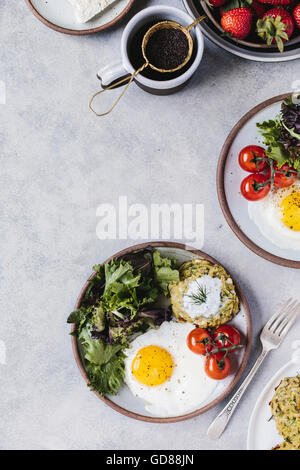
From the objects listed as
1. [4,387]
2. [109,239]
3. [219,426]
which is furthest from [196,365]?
[4,387]

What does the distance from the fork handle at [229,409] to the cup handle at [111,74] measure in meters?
1.06

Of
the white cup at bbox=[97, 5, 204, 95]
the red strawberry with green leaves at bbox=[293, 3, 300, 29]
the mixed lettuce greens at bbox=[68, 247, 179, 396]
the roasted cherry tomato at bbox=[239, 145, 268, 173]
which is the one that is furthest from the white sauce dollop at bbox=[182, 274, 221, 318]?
the red strawberry with green leaves at bbox=[293, 3, 300, 29]

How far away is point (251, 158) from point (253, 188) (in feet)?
0.33

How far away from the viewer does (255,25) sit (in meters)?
1.59

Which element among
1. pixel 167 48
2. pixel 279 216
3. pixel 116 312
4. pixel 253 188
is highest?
pixel 167 48

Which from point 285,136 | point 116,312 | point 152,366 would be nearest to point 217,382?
point 152,366

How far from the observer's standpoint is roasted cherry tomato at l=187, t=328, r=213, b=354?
161 cm

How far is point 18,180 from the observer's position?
1773 millimetres

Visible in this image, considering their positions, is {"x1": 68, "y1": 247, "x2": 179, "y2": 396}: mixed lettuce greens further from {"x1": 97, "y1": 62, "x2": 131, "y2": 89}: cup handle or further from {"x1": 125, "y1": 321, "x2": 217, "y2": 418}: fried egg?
{"x1": 97, "y1": 62, "x2": 131, "y2": 89}: cup handle

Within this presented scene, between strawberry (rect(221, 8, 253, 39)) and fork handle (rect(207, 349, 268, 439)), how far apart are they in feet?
3.54

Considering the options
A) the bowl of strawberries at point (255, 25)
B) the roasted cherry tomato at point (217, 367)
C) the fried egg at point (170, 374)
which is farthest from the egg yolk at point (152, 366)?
the bowl of strawberries at point (255, 25)

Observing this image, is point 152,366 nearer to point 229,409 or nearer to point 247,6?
point 229,409
